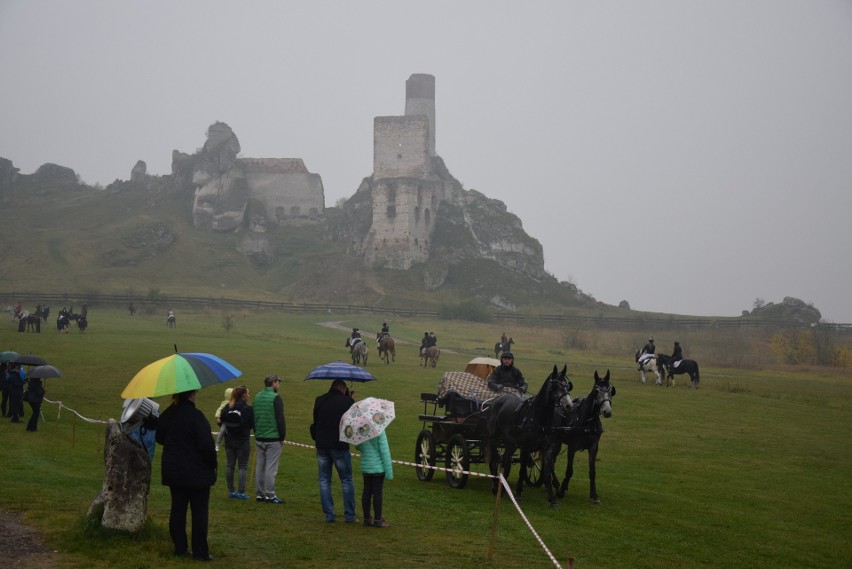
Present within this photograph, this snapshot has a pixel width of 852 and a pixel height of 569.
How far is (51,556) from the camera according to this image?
9.75 metres

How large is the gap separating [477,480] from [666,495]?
10.6 ft

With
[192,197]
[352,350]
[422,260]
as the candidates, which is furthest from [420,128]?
[352,350]

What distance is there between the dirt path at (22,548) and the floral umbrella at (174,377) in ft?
5.91

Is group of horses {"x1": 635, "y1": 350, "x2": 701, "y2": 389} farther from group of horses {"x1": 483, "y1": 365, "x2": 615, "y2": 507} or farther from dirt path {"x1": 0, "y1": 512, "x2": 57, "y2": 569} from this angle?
dirt path {"x1": 0, "y1": 512, "x2": 57, "y2": 569}

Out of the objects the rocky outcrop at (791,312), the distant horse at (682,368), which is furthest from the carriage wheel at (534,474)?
the rocky outcrop at (791,312)

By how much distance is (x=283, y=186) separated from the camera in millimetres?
116750

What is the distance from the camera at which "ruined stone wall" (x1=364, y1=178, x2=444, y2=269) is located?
97438 mm

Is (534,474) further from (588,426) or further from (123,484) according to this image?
(123,484)

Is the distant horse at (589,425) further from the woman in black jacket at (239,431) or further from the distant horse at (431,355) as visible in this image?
the distant horse at (431,355)

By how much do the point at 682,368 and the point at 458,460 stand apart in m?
22.6

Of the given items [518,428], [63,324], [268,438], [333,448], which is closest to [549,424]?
[518,428]

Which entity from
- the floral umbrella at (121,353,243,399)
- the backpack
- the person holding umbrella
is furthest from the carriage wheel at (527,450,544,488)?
the person holding umbrella

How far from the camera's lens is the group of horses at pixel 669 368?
119ft

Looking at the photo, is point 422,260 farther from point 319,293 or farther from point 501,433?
point 501,433
